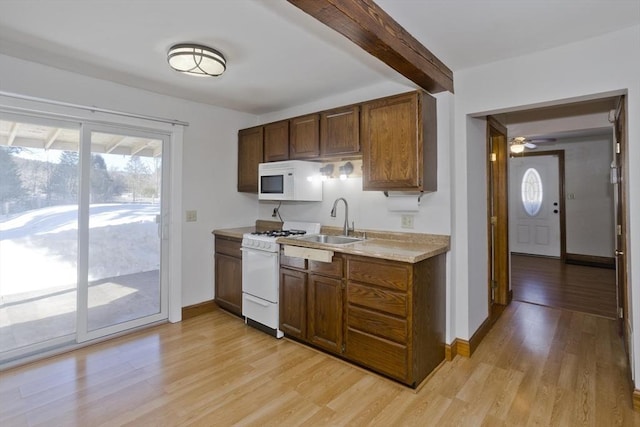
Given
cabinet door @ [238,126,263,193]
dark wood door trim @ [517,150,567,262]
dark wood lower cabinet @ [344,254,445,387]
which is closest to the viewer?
dark wood lower cabinet @ [344,254,445,387]

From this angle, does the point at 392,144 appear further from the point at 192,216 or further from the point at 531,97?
the point at 192,216

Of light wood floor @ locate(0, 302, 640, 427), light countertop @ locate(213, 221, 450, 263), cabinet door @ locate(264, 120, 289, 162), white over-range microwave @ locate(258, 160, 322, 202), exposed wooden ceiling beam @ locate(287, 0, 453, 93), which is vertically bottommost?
light wood floor @ locate(0, 302, 640, 427)

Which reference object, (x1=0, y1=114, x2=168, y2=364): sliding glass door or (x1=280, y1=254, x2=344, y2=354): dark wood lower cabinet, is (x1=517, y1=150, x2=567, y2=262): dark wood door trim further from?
(x1=0, y1=114, x2=168, y2=364): sliding glass door

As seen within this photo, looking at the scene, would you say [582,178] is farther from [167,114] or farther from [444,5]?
[167,114]

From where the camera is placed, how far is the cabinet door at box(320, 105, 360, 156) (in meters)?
2.80

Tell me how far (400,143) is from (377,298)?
1203 millimetres

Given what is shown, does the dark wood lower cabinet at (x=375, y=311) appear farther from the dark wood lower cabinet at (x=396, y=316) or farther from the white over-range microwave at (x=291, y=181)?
the white over-range microwave at (x=291, y=181)

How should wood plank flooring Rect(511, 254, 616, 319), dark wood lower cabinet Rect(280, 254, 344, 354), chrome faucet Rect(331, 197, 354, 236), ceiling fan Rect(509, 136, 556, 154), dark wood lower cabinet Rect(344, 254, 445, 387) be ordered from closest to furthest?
dark wood lower cabinet Rect(344, 254, 445, 387) < dark wood lower cabinet Rect(280, 254, 344, 354) < chrome faucet Rect(331, 197, 354, 236) < wood plank flooring Rect(511, 254, 616, 319) < ceiling fan Rect(509, 136, 556, 154)

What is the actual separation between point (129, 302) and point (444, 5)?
141 inches

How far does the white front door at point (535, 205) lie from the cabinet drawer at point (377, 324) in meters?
5.37

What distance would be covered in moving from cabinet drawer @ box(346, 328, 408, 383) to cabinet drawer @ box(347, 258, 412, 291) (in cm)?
41

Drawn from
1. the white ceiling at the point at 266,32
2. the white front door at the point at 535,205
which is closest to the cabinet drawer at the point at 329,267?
the white ceiling at the point at 266,32

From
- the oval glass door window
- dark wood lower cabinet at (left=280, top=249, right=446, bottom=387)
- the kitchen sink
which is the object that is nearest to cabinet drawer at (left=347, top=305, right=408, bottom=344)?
dark wood lower cabinet at (left=280, top=249, right=446, bottom=387)

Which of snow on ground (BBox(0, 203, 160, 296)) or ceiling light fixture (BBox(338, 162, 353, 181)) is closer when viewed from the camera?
snow on ground (BBox(0, 203, 160, 296))
